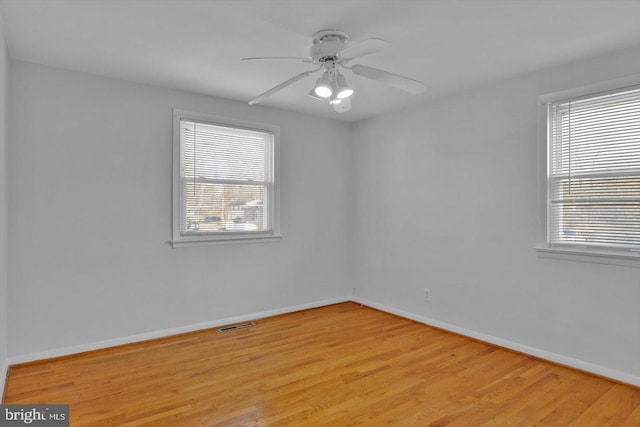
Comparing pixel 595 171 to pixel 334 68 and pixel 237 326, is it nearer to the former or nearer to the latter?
pixel 334 68

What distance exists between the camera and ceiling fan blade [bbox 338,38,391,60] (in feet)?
7.13

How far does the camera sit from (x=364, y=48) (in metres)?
2.29

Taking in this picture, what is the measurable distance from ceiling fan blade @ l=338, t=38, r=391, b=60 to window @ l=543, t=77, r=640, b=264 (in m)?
1.82

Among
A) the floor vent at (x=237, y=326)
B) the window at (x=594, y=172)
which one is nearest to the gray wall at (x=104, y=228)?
the floor vent at (x=237, y=326)

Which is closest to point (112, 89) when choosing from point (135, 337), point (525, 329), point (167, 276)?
point (167, 276)

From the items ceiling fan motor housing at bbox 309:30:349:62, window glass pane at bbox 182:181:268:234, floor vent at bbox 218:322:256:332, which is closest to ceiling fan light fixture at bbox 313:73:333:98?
ceiling fan motor housing at bbox 309:30:349:62

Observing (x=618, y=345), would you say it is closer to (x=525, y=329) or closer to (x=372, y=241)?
(x=525, y=329)

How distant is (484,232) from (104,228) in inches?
138

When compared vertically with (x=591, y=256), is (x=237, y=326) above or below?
below

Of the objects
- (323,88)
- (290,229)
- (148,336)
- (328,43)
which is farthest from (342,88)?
(148,336)

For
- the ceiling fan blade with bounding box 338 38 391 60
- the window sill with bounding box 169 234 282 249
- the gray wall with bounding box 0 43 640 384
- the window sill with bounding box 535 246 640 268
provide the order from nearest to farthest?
the ceiling fan blade with bounding box 338 38 391 60 < the window sill with bounding box 535 246 640 268 < the gray wall with bounding box 0 43 640 384 < the window sill with bounding box 169 234 282 249

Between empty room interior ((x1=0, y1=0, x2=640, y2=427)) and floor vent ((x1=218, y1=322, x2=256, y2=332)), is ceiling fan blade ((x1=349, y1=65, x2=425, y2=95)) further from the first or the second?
floor vent ((x1=218, y1=322, x2=256, y2=332))

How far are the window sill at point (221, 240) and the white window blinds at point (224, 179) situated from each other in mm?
61

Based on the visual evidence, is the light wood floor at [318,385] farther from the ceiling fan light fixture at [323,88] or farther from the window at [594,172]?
the ceiling fan light fixture at [323,88]
